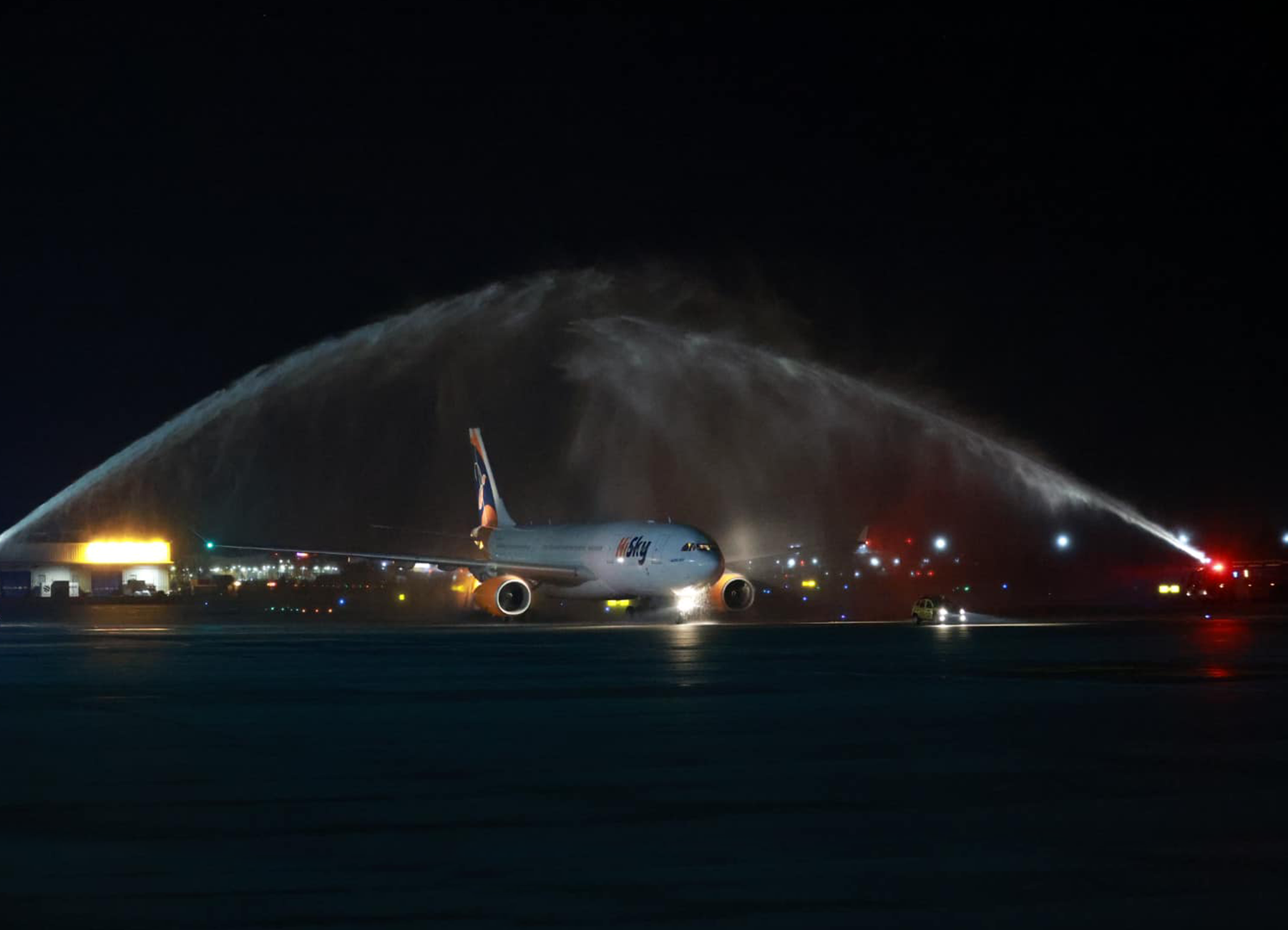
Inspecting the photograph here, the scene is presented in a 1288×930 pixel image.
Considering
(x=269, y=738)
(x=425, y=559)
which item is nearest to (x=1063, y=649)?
(x=269, y=738)

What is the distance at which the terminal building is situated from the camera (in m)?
129

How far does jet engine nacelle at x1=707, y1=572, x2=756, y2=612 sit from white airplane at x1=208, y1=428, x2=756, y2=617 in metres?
0.03

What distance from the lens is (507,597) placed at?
2817 inches

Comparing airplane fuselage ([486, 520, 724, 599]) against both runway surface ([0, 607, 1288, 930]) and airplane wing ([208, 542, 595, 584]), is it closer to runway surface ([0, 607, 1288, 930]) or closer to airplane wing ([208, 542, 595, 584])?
airplane wing ([208, 542, 595, 584])

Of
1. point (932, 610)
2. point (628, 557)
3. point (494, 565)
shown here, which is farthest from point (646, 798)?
point (494, 565)

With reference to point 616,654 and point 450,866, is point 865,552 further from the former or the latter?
point 450,866

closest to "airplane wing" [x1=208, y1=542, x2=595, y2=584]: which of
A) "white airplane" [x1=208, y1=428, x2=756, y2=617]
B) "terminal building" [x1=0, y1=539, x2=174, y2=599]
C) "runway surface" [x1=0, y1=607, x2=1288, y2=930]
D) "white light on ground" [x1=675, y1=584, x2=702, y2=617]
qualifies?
"white airplane" [x1=208, y1=428, x2=756, y2=617]

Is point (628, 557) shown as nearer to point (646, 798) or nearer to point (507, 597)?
point (507, 597)

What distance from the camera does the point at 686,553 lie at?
67250mm

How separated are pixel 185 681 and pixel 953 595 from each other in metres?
72.3

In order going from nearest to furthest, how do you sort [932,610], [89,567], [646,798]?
1. [646,798]
2. [932,610]
3. [89,567]

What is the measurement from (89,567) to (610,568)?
246 ft

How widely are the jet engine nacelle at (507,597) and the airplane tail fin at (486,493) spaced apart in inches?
622

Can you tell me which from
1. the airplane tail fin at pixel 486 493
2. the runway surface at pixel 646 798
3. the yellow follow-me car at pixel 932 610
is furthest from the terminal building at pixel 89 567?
the runway surface at pixel 646 798
